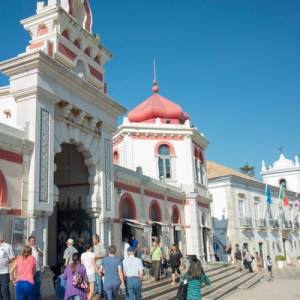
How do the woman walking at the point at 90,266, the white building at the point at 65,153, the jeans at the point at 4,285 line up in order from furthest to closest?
1. the white building at the point at 65,153
2. the woman walking at the point at 90,266
3. the jeans at the point at 4,285

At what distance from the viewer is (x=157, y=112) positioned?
23562 millimetres

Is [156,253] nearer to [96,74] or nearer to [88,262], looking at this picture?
[88,262]

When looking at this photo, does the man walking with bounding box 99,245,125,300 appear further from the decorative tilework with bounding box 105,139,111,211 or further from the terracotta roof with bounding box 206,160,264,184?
the terracotta roof with bounding box 206,160,264,184

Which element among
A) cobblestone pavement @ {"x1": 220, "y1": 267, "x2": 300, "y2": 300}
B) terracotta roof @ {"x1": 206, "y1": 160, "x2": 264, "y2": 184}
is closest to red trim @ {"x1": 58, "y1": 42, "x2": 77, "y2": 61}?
cobblestone pavement @ {"x1": 220, "y1": 267, "x2": 300, "y2": 300}

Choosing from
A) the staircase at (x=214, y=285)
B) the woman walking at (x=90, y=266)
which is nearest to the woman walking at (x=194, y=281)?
the woman walking at (x=90, y=266)

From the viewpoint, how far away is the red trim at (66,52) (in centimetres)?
1121

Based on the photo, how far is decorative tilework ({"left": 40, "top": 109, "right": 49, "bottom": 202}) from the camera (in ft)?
30.7

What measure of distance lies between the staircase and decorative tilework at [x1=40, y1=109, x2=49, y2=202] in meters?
3.57

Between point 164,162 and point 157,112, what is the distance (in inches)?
146

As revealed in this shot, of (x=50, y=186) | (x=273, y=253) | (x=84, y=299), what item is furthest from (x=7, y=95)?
(x=273, y=253)

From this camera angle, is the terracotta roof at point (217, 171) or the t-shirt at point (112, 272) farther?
the terracotta roof at point (217, 171)

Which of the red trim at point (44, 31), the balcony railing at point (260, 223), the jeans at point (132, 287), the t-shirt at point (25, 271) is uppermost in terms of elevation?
the red trim at point (44, 31)

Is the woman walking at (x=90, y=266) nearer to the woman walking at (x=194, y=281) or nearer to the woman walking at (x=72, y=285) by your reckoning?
the woman walking at (x=72, y=285)

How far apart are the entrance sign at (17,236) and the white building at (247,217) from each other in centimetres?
2194
